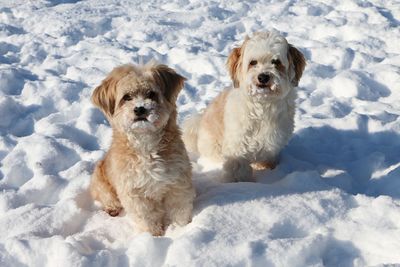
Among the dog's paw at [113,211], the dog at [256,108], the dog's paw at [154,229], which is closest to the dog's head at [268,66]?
the dog at [256,108]

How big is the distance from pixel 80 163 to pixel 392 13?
7.24m

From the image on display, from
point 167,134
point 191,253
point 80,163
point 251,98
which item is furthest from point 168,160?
point 80,163

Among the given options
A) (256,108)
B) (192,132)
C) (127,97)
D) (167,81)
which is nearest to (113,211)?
(127,97)

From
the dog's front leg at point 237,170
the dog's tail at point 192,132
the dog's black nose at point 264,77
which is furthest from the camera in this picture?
the dog's tail at point 192,132

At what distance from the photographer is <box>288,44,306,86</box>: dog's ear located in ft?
15.1

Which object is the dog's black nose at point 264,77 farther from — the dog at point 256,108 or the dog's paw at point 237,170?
the dog's paw at point 237,170

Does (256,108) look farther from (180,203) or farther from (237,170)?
(180,203)

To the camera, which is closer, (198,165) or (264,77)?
(264,77)

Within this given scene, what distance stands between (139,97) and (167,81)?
0.97ft

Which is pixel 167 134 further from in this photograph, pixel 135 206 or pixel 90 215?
pixel 90 215

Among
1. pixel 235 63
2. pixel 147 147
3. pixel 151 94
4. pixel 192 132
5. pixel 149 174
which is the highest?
pixel 151 94

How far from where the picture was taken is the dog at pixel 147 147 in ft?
12.3

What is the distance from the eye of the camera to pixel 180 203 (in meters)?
4.09

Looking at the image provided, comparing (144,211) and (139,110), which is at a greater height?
(139,110)
